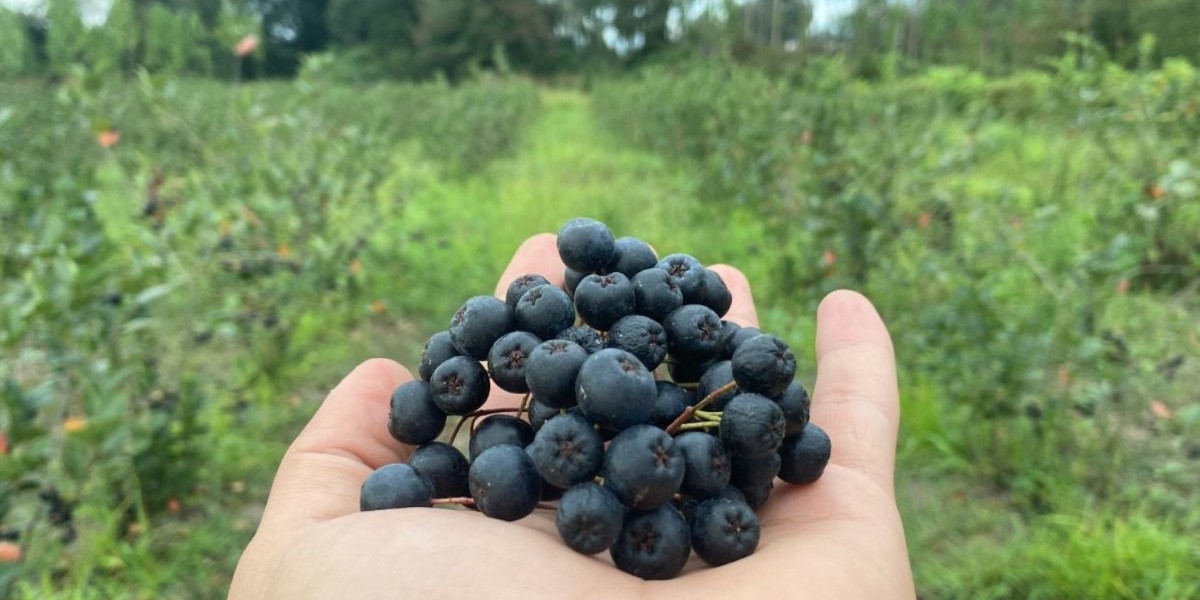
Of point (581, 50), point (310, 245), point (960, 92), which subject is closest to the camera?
point (310, 245)

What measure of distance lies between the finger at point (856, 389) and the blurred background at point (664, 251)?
116 cm

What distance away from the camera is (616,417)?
1.21 m

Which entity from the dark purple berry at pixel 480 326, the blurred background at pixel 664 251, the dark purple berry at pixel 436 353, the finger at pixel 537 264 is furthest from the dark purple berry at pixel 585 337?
the blurred background at pixel 664 251

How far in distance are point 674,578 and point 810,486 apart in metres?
0.36

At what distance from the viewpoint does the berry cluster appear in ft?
4.00

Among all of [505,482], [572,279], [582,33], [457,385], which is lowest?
[505,482]

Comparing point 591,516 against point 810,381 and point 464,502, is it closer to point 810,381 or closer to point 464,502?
point 464,502

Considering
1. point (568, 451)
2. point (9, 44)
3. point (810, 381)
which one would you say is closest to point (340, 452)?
point (568, 451)

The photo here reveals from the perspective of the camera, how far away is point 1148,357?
125 inches

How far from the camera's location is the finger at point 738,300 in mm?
2090

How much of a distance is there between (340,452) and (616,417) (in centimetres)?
63

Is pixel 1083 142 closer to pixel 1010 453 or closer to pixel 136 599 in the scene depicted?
pixel 1010 453

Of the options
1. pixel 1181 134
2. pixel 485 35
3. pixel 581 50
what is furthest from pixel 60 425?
pixel 581 50

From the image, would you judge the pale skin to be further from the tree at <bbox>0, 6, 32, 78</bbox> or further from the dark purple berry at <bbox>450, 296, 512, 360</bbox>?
the tree at <bbox>0, 6, 32, 78</bbox>
